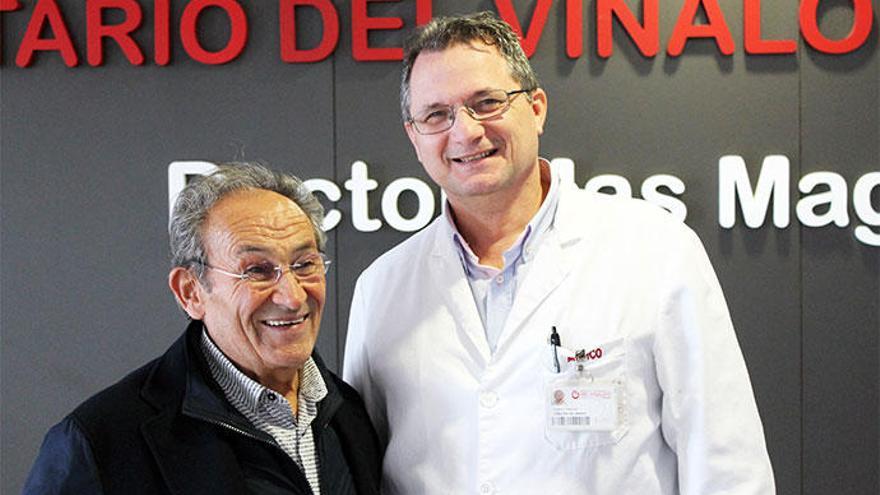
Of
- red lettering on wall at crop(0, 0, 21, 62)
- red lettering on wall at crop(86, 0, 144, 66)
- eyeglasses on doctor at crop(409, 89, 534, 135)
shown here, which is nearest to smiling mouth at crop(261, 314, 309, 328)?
eyeglasses on doctor at crop(409, 89, 534, 135)

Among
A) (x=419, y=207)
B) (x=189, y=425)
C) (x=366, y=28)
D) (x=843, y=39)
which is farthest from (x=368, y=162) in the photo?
(x=189, y=425)

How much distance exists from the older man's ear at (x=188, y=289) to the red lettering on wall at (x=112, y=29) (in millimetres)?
1951

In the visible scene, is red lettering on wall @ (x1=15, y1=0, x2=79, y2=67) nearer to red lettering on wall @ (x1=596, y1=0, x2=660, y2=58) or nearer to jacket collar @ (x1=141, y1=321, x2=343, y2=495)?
red lettering on wall @ (x1=596, y1=0, x2=660, y2=58)

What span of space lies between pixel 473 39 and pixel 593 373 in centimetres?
67

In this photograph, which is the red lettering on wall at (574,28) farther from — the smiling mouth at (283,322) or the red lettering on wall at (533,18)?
the smiling mouth at (283,322)

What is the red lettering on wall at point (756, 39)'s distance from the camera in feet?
11.2

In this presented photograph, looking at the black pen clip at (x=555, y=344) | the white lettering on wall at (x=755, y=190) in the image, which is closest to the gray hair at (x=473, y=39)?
the black pen clip at (x=555, y=344)

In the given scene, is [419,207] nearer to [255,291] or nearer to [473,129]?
[473,129]

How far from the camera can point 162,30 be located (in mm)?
3582

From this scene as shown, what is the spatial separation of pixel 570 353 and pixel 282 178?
0.62 meters

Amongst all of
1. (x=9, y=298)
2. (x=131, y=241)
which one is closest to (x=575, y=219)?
(x=131, y=241)

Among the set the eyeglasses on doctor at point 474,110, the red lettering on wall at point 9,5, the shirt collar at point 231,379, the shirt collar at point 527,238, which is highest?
the red lettering on wall at point 9,5

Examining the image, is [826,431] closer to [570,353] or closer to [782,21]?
[782,21]

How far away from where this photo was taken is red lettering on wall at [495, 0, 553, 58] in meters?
3.47
